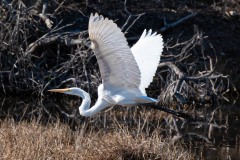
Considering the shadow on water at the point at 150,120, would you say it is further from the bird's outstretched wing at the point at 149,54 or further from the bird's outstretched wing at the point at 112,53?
the bird's outstretched wing at the point at 112,53

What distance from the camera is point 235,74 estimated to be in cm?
1295

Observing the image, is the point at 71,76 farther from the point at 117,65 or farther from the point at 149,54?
the point at 117,65

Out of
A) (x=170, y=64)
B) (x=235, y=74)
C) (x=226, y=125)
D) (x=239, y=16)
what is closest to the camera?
(x=226, y=125)

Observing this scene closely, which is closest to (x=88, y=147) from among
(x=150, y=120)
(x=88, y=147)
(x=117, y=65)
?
(x=88, y=147)

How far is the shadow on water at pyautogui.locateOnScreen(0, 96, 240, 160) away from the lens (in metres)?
8.00

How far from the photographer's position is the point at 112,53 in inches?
242

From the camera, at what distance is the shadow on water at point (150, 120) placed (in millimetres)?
8000

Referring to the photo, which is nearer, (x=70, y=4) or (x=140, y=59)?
(x=140, y=59)

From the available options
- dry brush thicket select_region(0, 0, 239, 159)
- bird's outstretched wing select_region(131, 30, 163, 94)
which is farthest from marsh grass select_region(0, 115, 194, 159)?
dry brush thicket select_region(0, 0, 239, 159)

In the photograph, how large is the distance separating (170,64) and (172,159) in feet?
14.0

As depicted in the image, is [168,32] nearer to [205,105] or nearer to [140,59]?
[205,105]

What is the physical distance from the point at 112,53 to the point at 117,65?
0.84 ft

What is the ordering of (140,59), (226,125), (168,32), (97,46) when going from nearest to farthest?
(97,46)
(140,59)
(226,125)
(168,32)

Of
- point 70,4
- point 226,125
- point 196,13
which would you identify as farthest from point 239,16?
point 226,125
